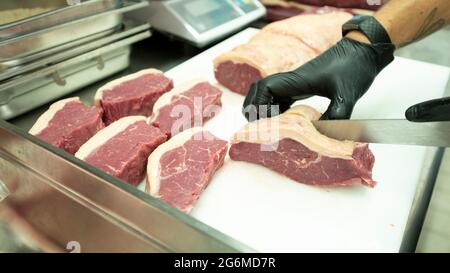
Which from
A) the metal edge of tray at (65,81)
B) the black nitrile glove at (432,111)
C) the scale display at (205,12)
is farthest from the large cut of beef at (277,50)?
the black nitrile glove at (432,111)

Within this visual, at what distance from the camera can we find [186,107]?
165 cm

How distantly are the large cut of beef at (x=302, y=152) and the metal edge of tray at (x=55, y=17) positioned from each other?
2.87 ft

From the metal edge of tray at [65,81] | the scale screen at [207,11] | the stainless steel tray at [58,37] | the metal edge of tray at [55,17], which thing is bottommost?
the metal edge of tray at [65,81]

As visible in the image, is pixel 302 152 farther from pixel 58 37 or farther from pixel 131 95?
pixel 58 37

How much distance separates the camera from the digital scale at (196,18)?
2145 mm

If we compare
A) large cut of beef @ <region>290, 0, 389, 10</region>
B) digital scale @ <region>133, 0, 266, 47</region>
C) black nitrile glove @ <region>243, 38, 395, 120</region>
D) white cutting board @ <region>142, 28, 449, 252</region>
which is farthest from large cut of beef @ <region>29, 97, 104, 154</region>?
large cut of beef @ <region>290, 0, 389, 10</region>

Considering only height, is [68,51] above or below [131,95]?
above

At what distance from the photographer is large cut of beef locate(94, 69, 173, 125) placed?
1.64 metres

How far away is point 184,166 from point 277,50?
3.06 feet

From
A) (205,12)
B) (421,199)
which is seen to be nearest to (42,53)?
(205,12)

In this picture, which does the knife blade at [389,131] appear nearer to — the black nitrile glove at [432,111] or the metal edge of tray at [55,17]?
the black nitrile glove at [432,111]

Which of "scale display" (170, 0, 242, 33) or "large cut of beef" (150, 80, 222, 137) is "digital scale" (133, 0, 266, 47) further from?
"large cut of beef" (150, 80, 222, 137)

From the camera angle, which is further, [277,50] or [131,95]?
[277,50]

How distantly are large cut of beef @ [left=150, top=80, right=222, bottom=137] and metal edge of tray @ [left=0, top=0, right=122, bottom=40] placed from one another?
49 cm
